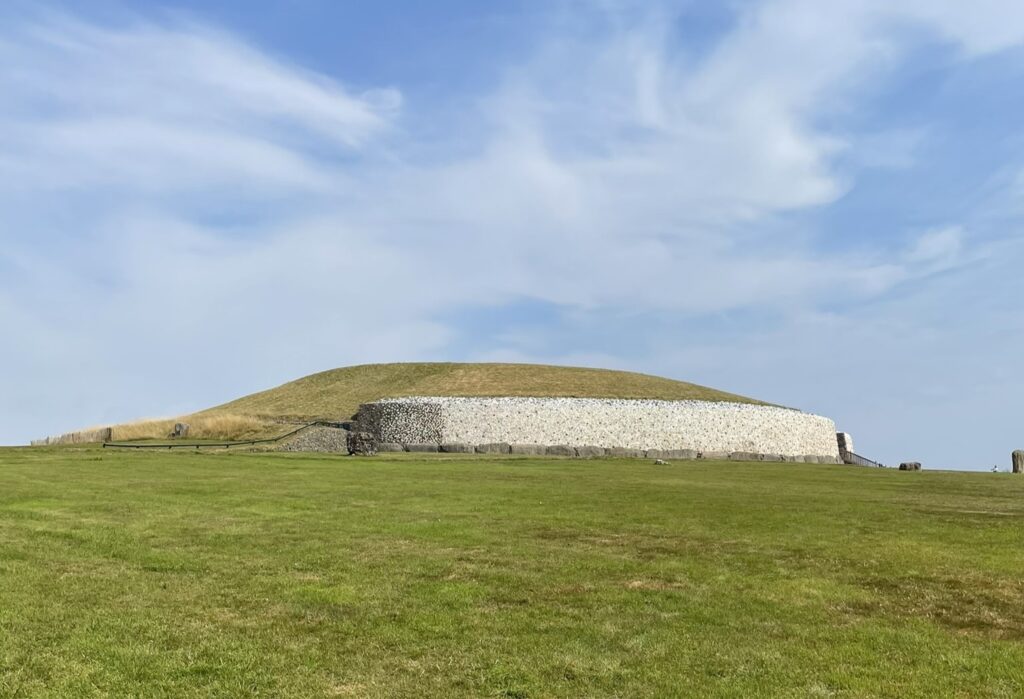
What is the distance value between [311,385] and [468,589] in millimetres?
84357

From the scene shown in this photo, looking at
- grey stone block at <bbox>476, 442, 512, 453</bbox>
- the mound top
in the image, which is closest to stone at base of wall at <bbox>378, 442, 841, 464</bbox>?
grey stone block at <bbox>476, 442, 512, 453</bbox>

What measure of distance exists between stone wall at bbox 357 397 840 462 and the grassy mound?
4978mm

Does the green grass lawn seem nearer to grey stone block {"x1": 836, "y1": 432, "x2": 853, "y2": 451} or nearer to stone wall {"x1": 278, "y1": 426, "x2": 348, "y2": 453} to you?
stone wall {"x1": 278, "y1": 426, "x2": 348, "y2": 453}

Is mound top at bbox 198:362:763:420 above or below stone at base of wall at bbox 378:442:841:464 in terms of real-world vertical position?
above

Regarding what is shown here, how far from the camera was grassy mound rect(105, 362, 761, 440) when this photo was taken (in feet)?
225

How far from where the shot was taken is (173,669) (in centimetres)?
789

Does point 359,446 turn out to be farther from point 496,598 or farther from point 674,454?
point 496,598

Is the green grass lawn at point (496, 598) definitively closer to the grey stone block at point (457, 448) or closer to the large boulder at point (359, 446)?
the large boulder at point (359, 446)

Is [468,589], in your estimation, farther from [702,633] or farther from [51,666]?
[51,666]

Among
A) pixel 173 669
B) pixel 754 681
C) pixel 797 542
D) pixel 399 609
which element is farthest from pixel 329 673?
pixel 797 542

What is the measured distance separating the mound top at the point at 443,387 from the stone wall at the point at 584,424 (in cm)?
445

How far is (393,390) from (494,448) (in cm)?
2729

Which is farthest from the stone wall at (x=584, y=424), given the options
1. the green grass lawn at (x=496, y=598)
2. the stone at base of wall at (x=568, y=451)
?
the green grass lawn at (x=496, y=598)

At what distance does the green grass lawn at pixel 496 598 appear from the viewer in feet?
25.9
